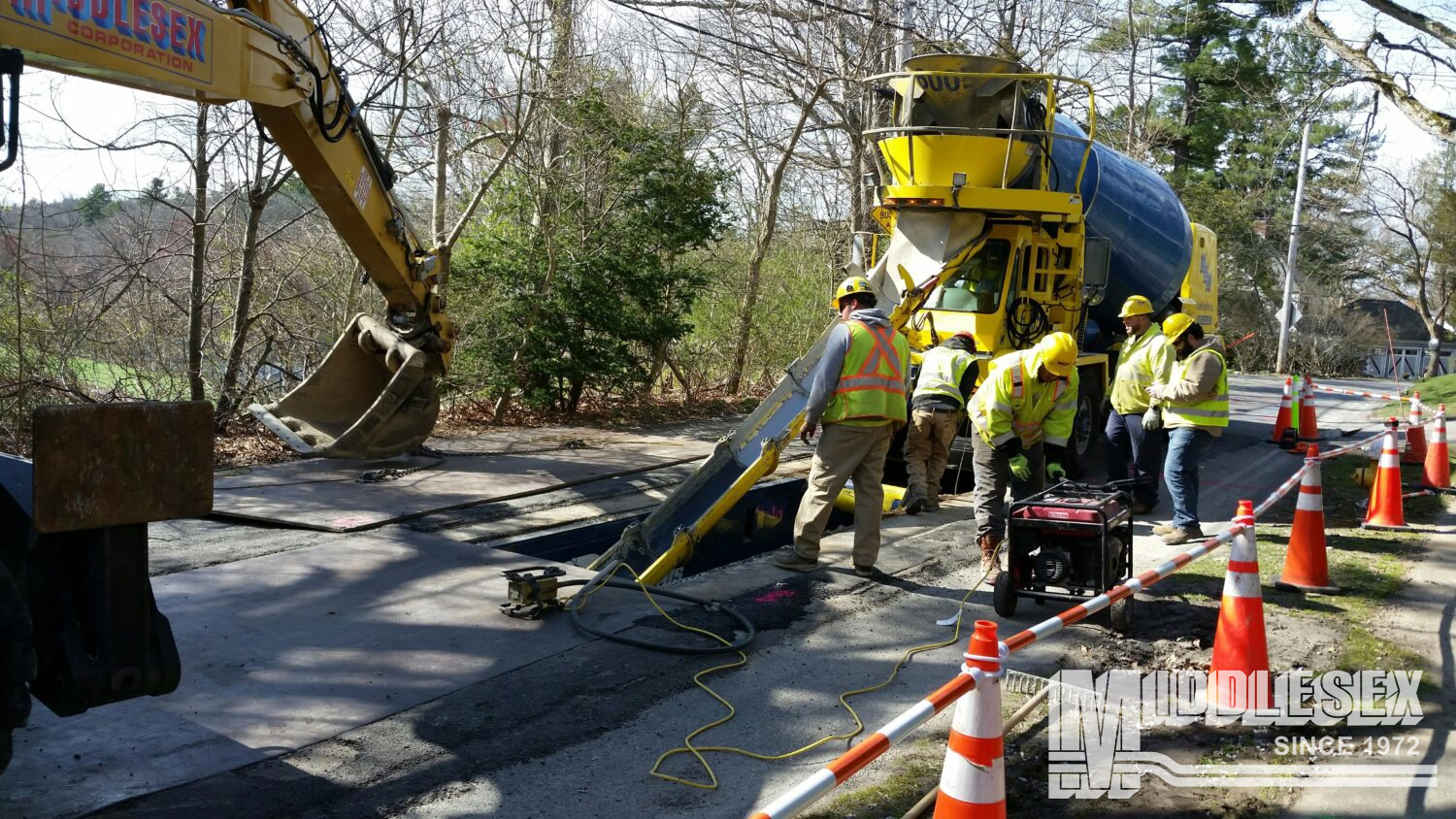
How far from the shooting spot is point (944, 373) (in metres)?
9.59

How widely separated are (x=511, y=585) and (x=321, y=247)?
1029 centimetres

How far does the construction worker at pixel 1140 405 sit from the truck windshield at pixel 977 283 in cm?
162

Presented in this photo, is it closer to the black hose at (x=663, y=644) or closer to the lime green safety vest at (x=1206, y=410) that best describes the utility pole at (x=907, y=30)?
the lime green safety vest at (x=1206, y=410)

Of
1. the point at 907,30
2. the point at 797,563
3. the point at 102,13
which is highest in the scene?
the point at 907,30

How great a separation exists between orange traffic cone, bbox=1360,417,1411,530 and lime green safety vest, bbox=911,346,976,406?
11.1 ft

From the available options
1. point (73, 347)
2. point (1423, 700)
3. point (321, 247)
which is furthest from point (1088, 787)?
point (321, 247)

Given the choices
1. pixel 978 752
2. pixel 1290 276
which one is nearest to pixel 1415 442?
pixel 978 752

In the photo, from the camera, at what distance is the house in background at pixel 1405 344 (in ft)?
123

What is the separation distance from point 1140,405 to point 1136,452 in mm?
426

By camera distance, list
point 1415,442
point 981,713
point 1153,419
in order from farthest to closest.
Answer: point 1415,442 < point 1153,419 < point 981,713

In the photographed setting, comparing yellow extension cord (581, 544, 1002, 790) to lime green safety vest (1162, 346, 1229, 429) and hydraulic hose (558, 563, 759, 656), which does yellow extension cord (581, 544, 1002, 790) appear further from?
lime green safety vest (1162, 346, 1229, 429)

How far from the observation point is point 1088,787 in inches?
174

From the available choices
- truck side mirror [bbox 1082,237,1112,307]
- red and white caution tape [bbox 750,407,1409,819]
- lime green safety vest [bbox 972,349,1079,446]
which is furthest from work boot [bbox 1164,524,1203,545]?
red and white caution tape [bbox 750,407,1409,819]

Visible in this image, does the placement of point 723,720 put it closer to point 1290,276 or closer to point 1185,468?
point 1185,468
